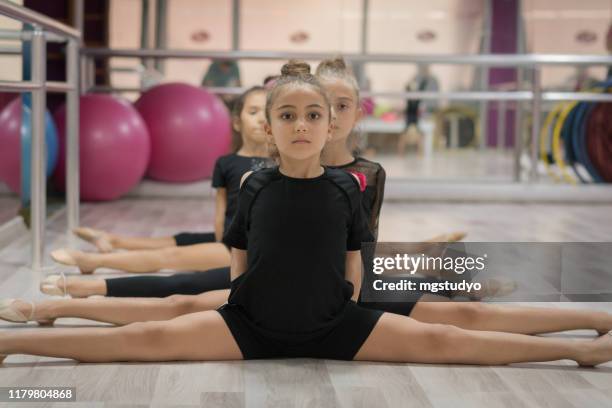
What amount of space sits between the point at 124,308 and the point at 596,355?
1.03 metres

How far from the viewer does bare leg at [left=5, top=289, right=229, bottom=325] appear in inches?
77.4

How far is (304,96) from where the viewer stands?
169 centimetres

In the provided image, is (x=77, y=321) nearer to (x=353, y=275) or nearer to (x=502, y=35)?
(x=353, y=275)

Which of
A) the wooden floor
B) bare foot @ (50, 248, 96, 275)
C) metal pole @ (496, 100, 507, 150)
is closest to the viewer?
the wooden floor

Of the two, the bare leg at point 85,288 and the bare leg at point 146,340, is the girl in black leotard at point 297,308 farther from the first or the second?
the bare leg at point 85,288

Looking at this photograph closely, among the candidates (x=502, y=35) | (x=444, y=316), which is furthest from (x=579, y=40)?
(x=444, y=316)

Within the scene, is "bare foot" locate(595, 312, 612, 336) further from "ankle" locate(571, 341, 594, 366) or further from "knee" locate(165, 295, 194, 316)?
"knee" locate(165, 295, 194, 316)

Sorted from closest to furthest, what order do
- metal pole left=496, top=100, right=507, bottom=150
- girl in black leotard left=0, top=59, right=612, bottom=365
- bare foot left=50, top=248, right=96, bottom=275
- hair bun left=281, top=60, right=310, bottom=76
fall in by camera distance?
girl in black leotard left=0, top=59, right=612, bottom=365, hair bun left=281, top=60, right=310, bottom=76, bare foot left=50, top=248, right=96, bottom=275, metal pole left=496, top=100, right=507, bottom=150

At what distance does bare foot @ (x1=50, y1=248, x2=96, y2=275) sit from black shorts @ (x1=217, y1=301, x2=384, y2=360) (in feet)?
3.51

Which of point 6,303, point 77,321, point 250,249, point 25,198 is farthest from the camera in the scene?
point 25,198

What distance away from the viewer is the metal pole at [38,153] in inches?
109

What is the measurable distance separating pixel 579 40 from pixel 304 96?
1071 centimetres

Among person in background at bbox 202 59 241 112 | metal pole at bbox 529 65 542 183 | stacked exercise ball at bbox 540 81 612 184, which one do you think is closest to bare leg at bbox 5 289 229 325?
metal pole at bbox 529 65 542 183

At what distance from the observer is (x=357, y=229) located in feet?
5.81
